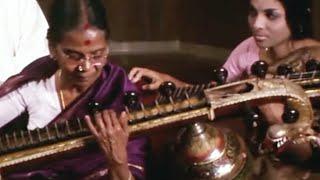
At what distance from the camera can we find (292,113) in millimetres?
1021

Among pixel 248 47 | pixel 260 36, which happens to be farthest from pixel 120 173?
pixel 248 47

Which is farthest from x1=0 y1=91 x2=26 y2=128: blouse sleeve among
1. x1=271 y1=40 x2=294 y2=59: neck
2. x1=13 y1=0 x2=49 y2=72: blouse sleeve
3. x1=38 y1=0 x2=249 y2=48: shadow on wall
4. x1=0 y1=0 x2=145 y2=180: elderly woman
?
x1=38 y1=0 x2=249 y2=48: shadow on wall

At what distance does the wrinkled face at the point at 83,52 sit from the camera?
3.58 ft

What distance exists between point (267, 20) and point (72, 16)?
37 centimetres

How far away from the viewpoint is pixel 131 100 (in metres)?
1.05

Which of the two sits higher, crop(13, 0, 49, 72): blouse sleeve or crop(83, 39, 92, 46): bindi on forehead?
crop(83, 39, 92, 46): bindi on forehead

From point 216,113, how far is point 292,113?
0.11m

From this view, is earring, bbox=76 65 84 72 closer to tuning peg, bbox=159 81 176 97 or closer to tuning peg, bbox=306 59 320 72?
tuning peg, bbox=159 81 176 97

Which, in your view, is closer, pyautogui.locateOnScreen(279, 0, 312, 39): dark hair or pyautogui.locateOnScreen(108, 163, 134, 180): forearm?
pyautogui.locateOnScreen(108, 163, 134, 180): forearm

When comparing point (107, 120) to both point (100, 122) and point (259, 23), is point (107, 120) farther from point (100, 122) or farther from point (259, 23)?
point (259, 23)

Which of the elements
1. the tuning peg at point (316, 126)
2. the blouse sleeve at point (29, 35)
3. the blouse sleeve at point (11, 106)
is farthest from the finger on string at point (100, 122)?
the blouse sleeve at point (29, 35)

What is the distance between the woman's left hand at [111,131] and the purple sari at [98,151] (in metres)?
0.07

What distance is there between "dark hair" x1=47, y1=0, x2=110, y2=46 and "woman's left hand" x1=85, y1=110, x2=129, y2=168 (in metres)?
0.15

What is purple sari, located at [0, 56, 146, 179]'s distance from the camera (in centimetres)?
114
